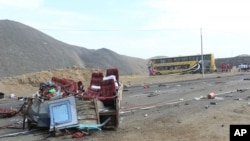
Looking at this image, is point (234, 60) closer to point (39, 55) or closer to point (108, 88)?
point (39, 55)

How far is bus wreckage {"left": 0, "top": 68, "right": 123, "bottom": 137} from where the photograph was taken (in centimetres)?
1183

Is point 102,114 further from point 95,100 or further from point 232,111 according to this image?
point 232,111

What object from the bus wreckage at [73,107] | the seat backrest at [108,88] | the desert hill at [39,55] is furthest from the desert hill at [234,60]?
the bus wreckage at [73,107]

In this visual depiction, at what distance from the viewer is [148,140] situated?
34.6 feet

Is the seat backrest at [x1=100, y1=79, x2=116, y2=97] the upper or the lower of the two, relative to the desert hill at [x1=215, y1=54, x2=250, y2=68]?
lower

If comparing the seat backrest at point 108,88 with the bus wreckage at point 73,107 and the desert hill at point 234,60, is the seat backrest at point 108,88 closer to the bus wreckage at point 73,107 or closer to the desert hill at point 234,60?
the bus wreckage at point 73,107

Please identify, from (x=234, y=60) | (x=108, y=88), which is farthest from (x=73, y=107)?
(x=234, y=60)

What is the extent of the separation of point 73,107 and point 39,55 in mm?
74754

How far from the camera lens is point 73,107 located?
11867mm

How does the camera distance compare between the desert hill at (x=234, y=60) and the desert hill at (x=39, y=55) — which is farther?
the desert hill at (x=234, y=60)

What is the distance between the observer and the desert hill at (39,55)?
3071 inches

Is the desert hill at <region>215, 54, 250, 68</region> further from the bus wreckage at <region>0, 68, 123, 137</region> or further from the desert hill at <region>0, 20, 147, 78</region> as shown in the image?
the bus wreckage at <region>0, 68, 123, 137</region>

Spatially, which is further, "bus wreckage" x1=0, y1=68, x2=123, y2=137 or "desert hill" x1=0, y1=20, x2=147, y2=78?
"desert hill" x1=0, y1=20, x2=147, y2=78

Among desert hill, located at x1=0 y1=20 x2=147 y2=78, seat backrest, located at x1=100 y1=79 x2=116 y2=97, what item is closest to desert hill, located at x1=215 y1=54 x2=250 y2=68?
desert hill, located at x1=0 y1=20 x2=147 y2=78
